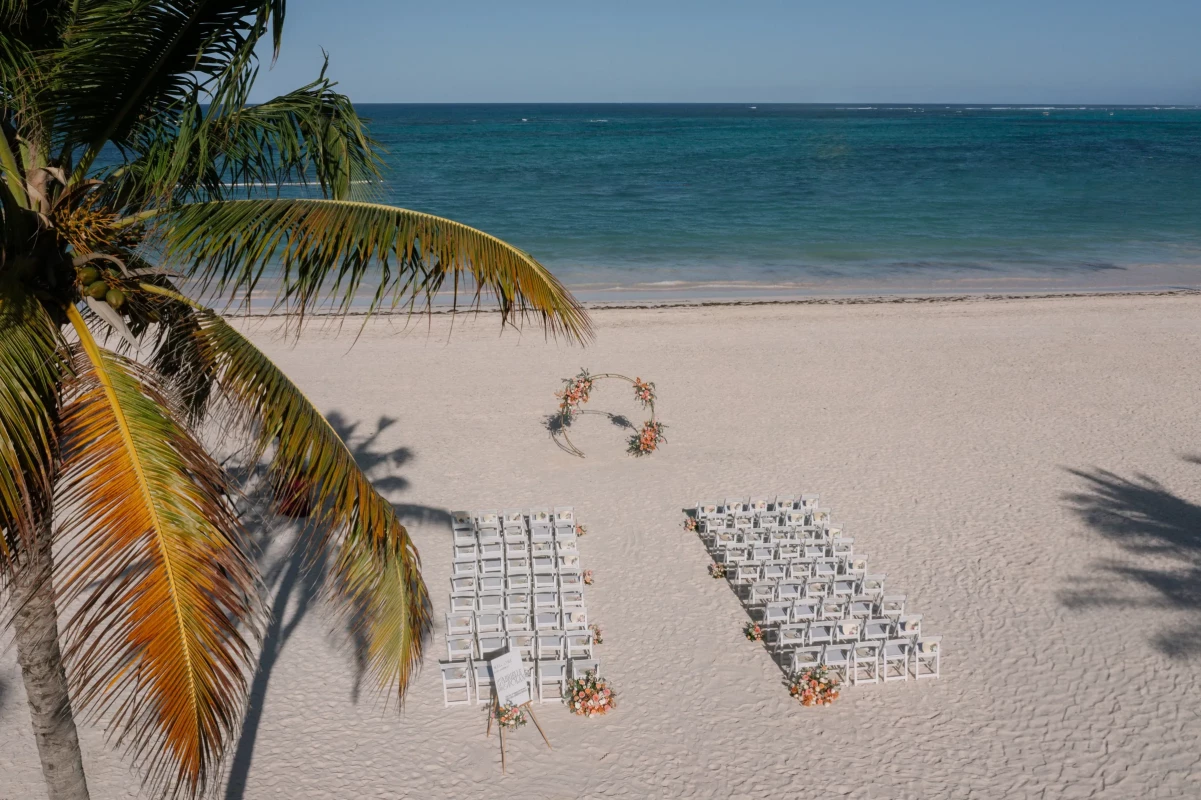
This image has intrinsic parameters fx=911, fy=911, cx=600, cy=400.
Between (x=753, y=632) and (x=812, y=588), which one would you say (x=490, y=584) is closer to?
(x=753, y=632)

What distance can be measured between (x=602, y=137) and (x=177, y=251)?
97.1 m

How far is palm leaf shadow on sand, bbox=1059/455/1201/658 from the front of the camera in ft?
32.3

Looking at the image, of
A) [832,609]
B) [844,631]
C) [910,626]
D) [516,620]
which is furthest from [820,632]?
[516,620]

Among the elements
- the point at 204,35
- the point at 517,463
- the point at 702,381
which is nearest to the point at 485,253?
the point at 204,35

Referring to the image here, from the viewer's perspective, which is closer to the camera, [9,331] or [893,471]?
[9,331]

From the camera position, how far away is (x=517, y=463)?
13695 millimetres

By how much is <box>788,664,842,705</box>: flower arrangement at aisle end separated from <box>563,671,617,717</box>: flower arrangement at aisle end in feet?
5.57

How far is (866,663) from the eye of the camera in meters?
8.97

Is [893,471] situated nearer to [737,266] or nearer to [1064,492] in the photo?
[1064,492]

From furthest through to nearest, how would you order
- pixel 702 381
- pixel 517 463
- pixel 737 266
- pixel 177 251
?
pixel 737 266, pixel 702 381, pixel 517 463, pixel 177 251

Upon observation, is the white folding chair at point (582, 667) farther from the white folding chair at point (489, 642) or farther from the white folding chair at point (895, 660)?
the white folding chair at point (895, 660)

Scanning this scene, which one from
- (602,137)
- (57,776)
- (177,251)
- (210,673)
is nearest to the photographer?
(210,673)

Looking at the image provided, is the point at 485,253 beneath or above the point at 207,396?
above

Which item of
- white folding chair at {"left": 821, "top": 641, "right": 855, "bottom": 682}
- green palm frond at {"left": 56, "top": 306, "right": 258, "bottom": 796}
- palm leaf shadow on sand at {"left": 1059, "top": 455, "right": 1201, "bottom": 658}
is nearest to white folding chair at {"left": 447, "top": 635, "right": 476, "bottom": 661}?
white folding chair at {"left": 821, "top": 641, "right": 855, "bottom": 682}
